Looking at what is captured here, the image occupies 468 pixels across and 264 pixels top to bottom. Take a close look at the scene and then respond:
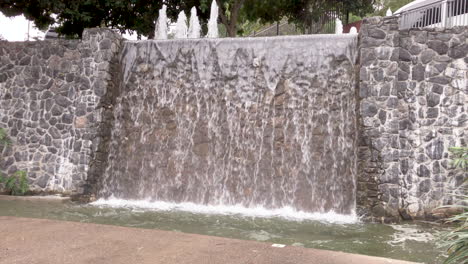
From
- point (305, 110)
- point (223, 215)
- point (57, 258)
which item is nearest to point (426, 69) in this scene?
point (305, 110)

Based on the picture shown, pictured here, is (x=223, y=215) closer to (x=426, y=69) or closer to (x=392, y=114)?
(x=392, y=114)

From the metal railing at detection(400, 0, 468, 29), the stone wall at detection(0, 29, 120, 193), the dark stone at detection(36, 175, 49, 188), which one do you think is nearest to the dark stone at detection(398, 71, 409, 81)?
the metal railing at detection(400, 0, 468, 29)

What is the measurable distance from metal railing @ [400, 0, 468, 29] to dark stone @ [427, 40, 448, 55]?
65.3 inches

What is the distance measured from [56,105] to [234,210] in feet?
14.6

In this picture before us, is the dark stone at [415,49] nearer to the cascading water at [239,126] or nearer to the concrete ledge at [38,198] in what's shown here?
the cascading water at [239,126]

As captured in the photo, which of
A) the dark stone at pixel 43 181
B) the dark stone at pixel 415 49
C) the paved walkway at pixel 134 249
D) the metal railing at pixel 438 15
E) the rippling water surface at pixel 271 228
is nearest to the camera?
the paved walkway at pixel 134 249

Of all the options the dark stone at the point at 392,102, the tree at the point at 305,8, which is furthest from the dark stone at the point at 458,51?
the tree at the point at 305,8

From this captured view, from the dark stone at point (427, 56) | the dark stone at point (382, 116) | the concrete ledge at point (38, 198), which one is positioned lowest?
the concrete ledge at point (38, 198)

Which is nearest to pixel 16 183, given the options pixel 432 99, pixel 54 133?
pixel 54 133

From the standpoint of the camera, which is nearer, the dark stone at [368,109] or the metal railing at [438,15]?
the dark stone at [368,109]

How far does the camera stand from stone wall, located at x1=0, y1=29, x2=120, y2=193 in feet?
30.7

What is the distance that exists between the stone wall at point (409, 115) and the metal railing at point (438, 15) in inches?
71.5

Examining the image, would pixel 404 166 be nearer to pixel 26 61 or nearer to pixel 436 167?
pixel 436 167

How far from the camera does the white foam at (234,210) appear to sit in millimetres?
8000
